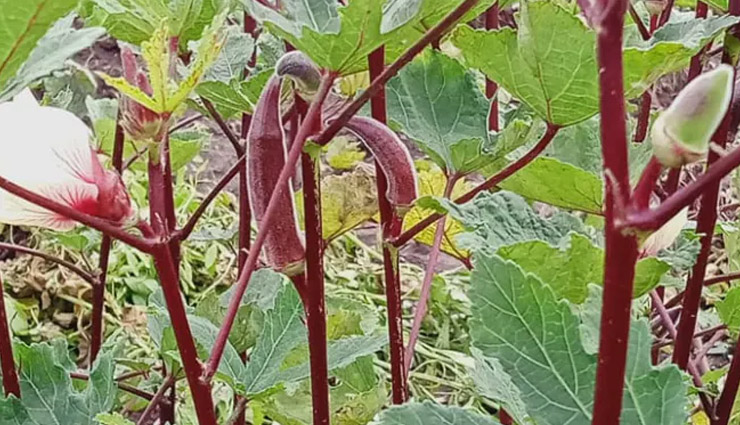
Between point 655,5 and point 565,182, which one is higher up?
point 655,5

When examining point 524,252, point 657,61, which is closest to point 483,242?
point 524,252

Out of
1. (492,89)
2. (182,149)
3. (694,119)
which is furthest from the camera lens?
(182,149)

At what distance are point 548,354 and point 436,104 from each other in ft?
1.07

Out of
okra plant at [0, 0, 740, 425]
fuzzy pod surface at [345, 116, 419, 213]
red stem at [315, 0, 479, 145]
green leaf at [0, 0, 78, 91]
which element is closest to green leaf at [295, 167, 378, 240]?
okra plant at [0, 0, 740, 425]

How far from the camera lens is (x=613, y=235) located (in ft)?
1.14

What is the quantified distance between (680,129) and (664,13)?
0.62m

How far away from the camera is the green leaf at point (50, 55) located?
1.52 ft

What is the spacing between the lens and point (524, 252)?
0.50 meters

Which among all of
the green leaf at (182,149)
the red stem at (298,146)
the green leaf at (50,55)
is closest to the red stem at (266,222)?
the red stem at (298,146)

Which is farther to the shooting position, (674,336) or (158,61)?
(674,336)

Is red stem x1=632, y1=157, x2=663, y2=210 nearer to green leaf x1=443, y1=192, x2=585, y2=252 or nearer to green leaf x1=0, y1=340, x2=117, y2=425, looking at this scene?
green leaf x1=443, y1=192, x2=585, y2=252

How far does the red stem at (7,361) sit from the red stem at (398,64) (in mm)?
245

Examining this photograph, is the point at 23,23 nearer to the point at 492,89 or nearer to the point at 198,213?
the point at 198,213

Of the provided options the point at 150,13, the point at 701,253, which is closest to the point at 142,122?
the point at 150,13
